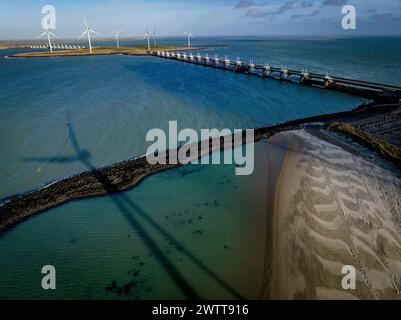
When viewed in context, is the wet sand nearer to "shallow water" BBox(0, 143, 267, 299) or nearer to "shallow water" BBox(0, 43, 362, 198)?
"shallow water" BBox(0, 143, 267, 299)

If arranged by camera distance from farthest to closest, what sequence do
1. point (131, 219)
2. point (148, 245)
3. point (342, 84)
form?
point (342, 84), point (131, 219), point (148, 245)

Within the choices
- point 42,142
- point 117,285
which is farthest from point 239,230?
point 42,142

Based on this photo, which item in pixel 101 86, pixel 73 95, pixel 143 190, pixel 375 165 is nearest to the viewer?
pixel 143 190

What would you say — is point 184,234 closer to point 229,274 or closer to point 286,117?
point 229,274

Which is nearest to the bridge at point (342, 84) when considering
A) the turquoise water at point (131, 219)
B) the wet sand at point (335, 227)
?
the turquoise water at point (131, 219)

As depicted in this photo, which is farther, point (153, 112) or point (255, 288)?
point (153, 112)

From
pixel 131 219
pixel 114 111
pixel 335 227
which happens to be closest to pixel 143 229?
pixel 131 219

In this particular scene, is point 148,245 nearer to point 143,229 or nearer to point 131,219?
point 143,229
